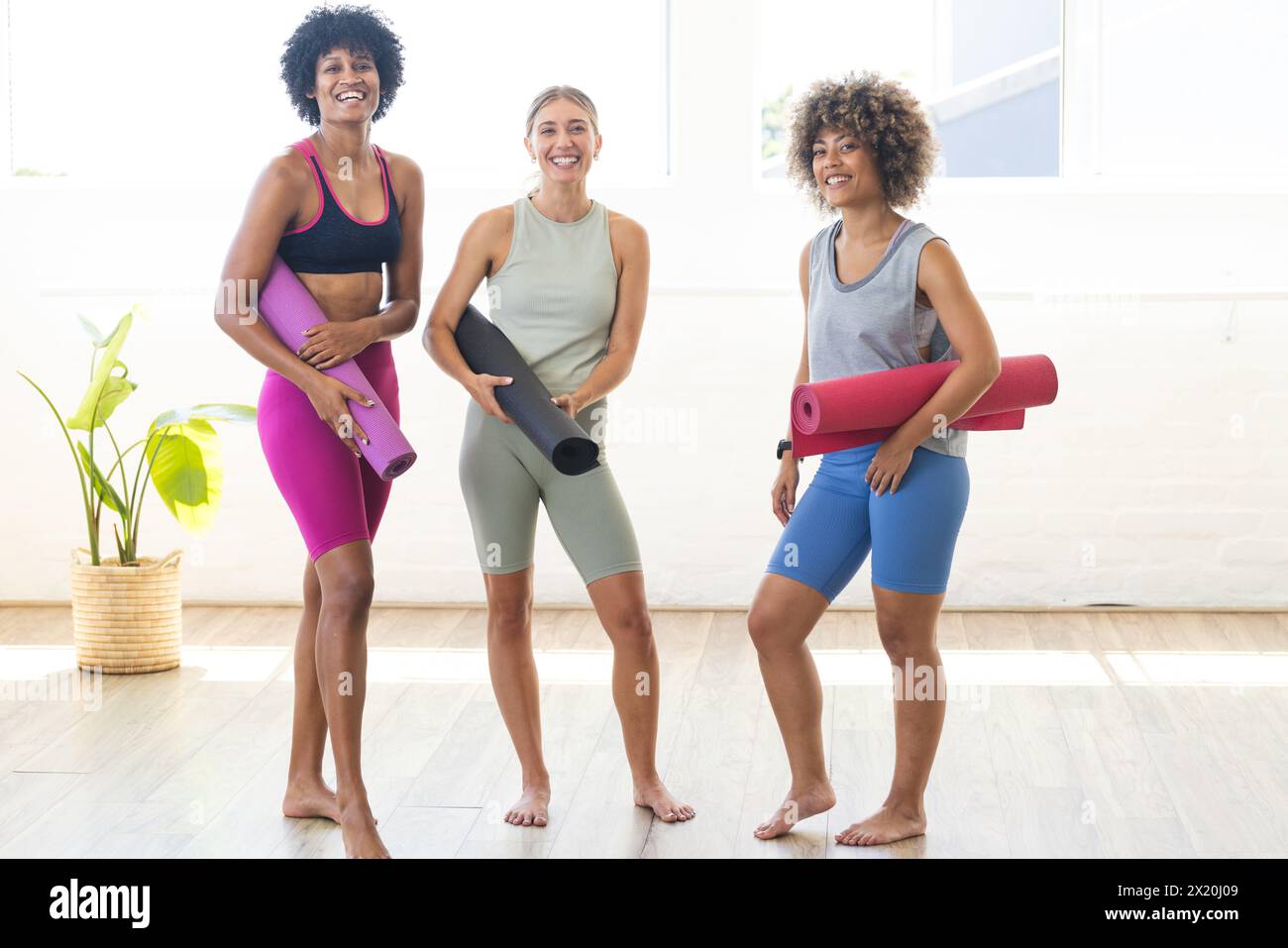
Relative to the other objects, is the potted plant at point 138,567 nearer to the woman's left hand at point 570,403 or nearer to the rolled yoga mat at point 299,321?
the rolled yoga mat at point 299,321

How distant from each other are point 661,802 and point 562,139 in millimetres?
1334

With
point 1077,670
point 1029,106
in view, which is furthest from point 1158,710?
point 1029,106

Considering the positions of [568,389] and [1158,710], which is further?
[1158,710]

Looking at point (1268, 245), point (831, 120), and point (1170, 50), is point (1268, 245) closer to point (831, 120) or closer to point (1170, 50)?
point (1170, 50)

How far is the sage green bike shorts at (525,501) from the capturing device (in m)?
2.81

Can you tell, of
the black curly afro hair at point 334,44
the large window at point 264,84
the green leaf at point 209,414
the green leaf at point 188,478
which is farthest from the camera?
the large window at point 264,84

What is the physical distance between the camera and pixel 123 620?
4062 mm

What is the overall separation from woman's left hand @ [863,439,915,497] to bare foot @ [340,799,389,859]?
1.12 meters

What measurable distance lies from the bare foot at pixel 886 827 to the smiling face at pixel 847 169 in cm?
118

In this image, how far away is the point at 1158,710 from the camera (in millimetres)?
3629

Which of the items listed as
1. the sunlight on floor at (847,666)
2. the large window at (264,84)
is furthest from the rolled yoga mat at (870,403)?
the large window at (264,84)
